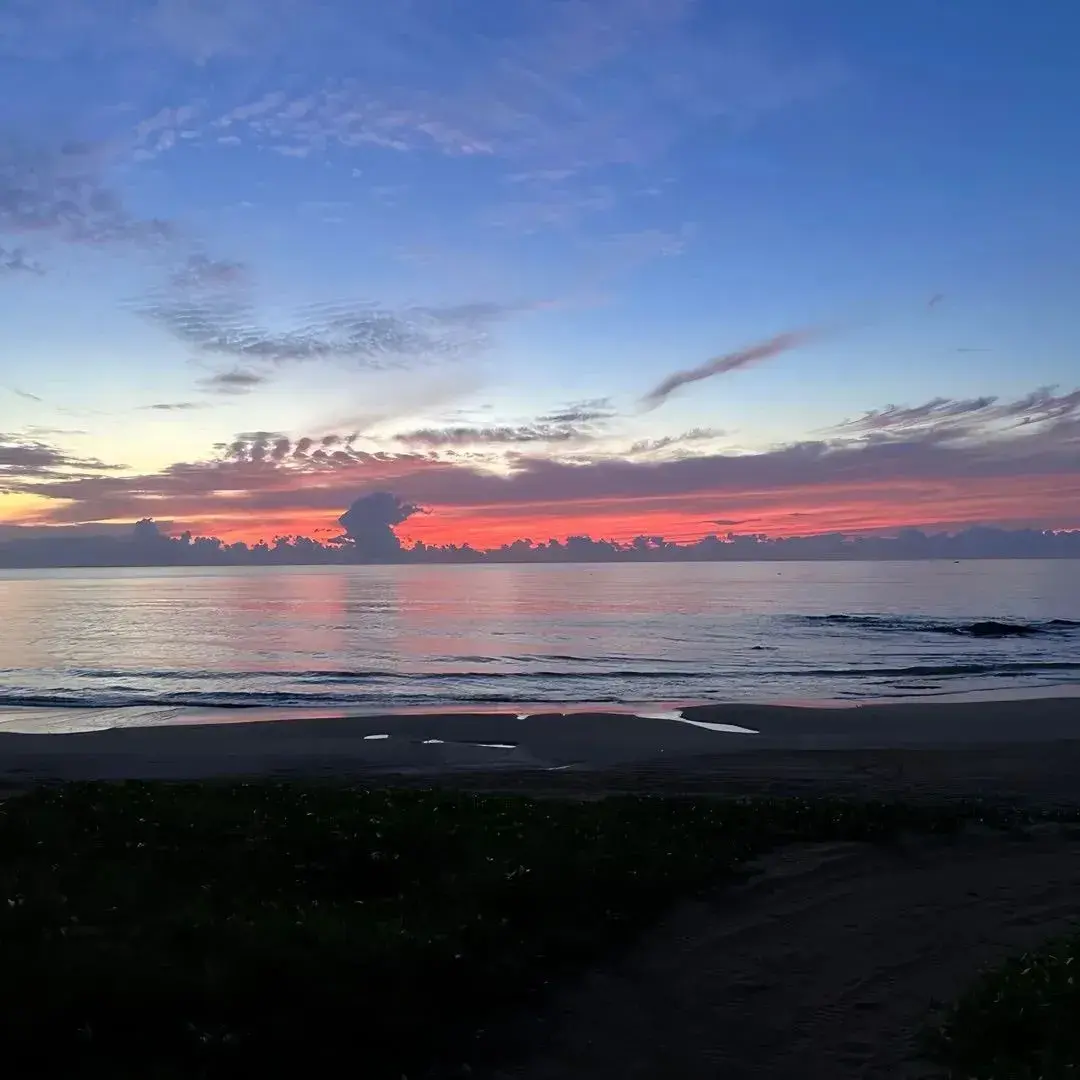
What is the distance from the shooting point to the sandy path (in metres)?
7.79

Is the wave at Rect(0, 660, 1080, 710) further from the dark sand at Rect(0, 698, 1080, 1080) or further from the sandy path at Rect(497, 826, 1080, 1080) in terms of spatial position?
the sandy path at Rect(497, 826, 1080, 1080)

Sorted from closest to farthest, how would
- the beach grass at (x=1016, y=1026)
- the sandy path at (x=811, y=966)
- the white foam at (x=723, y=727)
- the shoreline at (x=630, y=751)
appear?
1. the beach grass at (x=1016, y=1026)
2. the sandy path at (x=811, y=966)
3. the shoreline at (x=630, y=751)
4. the white foam at (x=723, y=727)

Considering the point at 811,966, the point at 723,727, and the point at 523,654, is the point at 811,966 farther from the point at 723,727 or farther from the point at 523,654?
the point at 523,654

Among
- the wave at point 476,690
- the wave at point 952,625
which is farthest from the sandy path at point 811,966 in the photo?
the wave at point 952,625

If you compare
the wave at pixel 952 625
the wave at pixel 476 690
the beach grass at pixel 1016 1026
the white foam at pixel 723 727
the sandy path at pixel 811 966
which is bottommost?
the wave at pixel 476 690

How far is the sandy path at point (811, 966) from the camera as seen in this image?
7.79 metres

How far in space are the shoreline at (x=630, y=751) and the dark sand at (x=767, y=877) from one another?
0.13m

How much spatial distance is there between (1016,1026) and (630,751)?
1760 centimetres

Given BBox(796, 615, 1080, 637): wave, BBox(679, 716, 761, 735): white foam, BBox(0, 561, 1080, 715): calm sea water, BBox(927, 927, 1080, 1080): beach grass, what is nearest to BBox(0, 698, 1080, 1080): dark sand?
BBox(927, 927, 1080, 1080): beach grass

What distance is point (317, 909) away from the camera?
9594 mm

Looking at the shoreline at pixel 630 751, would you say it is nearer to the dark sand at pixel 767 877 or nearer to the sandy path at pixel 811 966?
the dark sand at pixel 767 877

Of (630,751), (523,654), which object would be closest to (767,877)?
(630,751)

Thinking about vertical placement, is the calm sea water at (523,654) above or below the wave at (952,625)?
below

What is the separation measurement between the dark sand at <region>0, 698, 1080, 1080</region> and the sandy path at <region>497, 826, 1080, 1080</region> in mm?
27
